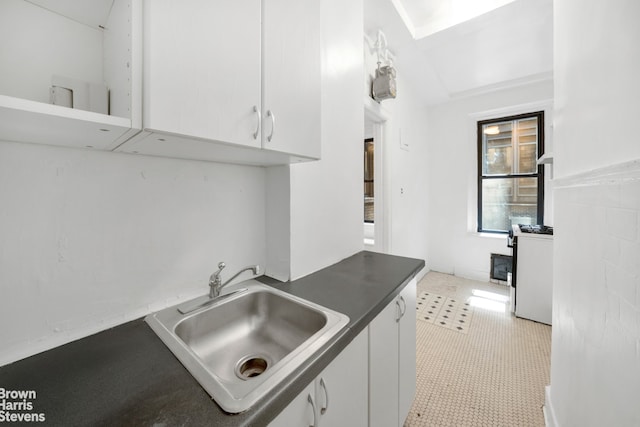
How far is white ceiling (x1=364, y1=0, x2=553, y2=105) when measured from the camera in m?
2.01

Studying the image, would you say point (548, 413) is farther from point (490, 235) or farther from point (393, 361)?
point (490, 235)

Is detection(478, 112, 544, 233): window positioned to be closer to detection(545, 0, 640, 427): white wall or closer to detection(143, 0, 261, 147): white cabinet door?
detection(545, 0, 640, 427): white wall

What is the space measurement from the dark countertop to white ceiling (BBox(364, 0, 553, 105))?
7.91ft

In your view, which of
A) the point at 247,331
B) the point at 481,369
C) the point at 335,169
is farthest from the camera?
the point at 481,369

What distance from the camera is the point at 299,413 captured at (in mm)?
646

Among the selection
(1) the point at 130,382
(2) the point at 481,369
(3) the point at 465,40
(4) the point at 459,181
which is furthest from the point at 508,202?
(1) the point at 130,382

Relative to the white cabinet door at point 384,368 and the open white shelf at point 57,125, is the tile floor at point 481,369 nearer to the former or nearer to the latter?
the white cabinet door at point 384,368

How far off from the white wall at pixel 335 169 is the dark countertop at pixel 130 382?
19.5 inches

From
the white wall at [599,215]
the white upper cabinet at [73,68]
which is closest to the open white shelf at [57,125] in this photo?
the white upper cabinet at [73,68]

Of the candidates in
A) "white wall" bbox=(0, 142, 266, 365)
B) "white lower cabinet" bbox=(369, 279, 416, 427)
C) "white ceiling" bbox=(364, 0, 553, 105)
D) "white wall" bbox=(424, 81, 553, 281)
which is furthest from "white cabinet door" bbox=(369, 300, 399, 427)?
"white wall" bbox=(424, 81, 553, 281)

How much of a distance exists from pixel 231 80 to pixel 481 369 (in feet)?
7.92

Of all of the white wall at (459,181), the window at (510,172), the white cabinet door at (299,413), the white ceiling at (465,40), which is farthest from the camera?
the white wall at (459,181)

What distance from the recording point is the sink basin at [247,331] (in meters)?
0.75

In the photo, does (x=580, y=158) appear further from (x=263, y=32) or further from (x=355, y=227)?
(x=263, y=32)
